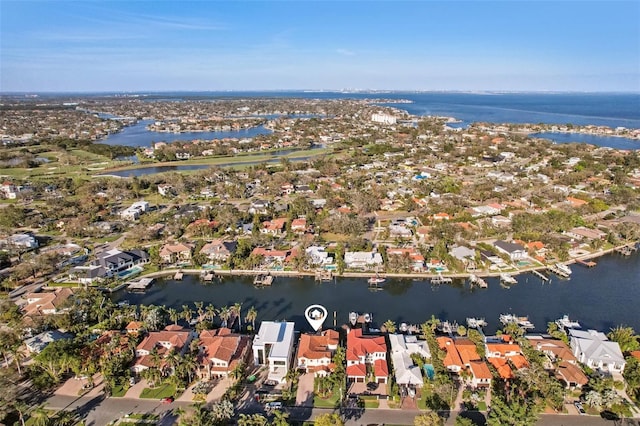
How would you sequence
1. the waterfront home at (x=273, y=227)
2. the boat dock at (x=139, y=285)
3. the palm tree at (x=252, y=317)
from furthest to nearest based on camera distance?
the waterfront home at (x=273, y=227), the boat dock at (x=139, y=285), the palm tree at (x=252, y=317)

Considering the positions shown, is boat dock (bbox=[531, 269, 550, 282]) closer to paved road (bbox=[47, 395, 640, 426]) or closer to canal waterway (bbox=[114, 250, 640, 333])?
canal waterway (bbox=[114, 250, 640, 333])

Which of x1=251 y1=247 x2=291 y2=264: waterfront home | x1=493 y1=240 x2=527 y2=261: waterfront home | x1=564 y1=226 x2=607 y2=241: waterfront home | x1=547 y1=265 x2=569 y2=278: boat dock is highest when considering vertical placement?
x1=564 y1=226 x2=607 y2=241: waterfront home

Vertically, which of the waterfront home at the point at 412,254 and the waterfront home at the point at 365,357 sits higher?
the waterfront home at the point at 412,254

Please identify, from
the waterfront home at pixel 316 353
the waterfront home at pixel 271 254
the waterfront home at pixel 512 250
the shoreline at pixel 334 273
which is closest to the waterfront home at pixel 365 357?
the waterfront home at pixel 316 353

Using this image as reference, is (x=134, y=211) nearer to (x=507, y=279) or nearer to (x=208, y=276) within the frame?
(x=208, y=276)

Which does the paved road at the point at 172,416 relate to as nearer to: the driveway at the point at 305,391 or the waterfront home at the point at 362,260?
the driveway at the point at 305,391

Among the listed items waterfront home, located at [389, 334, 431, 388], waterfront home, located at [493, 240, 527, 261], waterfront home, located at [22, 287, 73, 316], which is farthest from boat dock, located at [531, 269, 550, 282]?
waterfront home, located at [22, 287, 73, 316]

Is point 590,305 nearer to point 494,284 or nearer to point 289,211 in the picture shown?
point 494,284

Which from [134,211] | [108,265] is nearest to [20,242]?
[134,211]
